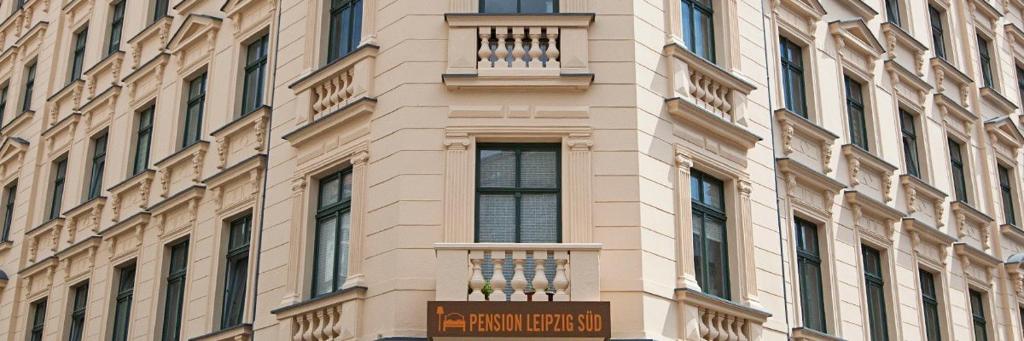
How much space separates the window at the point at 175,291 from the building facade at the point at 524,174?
0.20 ft

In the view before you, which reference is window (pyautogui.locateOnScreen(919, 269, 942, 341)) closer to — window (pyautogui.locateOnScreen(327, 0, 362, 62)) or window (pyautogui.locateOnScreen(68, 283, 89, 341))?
window (pyautogui.locateOnScreen(327, 0, 362, 62))

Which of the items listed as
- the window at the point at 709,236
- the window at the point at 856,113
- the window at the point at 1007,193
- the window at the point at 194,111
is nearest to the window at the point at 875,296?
the window at the point at 856,113

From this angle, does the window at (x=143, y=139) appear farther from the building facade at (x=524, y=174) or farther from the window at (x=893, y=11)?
the window at (x=893, y=11)

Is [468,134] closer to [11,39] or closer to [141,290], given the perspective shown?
[141,290]

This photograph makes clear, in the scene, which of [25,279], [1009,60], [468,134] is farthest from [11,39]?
[1009,60]

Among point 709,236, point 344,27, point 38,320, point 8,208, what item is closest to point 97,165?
point 38,320

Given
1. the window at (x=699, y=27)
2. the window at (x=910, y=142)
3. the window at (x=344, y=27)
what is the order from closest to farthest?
the window at (x=699, y=27) → the window at (x=344, y=27) → the window at (x=910, y=142)

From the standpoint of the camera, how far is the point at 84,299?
20.5 m

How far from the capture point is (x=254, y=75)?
59.2 ft

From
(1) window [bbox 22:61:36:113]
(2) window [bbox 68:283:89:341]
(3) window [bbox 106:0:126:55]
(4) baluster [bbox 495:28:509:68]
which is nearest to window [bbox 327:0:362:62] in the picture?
(4) baluster [bbox 495:28:509:68]

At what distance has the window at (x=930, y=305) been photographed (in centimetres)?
1866

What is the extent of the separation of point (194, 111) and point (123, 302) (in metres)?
3.23

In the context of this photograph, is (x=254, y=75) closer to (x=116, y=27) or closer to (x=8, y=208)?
(x=116, y=27)

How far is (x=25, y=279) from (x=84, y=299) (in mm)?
2646
